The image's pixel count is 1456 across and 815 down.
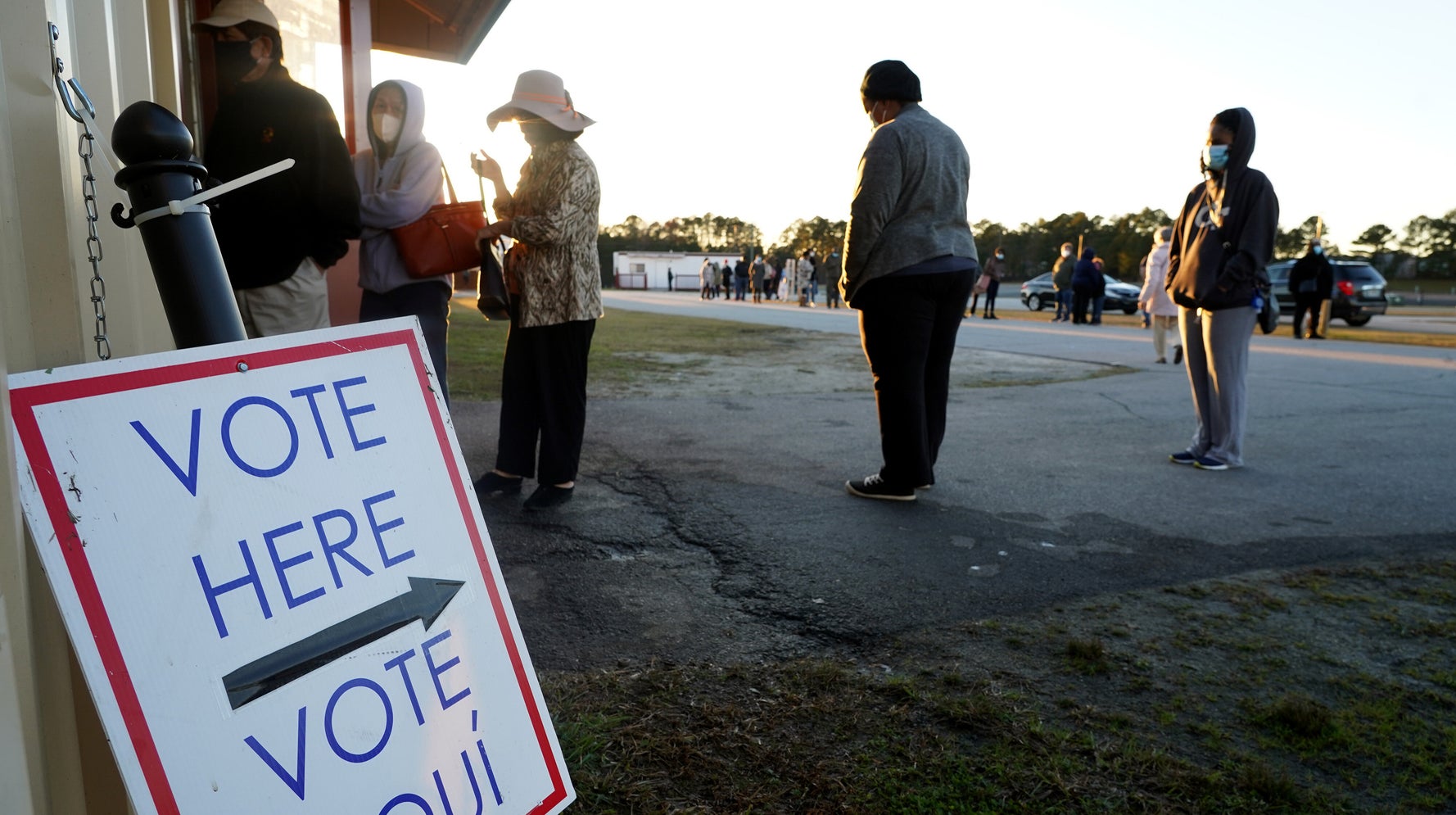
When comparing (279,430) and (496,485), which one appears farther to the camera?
(496,485)

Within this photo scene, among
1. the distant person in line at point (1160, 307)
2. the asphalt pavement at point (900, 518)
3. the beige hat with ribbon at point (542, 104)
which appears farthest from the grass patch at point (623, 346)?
the distant person in line at point (1160, 307)

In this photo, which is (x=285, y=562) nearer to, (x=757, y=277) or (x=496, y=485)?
(x=496, y=485)

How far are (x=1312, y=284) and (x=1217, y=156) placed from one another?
1275cm

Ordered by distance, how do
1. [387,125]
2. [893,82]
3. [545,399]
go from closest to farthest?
1. [387,125]
2. [545,399]
3. [893,82]

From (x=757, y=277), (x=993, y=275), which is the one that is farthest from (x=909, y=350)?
(x=757, y=277)

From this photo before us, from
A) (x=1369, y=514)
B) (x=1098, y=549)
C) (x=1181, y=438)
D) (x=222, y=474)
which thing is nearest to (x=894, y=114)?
(x=1098, y=549)

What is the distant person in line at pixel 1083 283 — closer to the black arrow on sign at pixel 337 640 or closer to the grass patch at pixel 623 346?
the grass patch at pixel 623 346

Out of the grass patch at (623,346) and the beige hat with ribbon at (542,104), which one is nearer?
the beige hat with ribbon at (542,104)

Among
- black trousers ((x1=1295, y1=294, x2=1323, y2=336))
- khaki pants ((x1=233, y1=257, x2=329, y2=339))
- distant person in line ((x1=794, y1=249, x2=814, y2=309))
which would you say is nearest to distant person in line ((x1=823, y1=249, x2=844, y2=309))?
distant person in line ((x1=794, y1=249, x2=814, y2=309))

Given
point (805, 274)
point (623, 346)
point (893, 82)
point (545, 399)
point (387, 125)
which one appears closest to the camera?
point (387, 125)

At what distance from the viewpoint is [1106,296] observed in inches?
1110

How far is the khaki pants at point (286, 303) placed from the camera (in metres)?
3.19

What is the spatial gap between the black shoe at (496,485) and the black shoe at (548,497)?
0.14m

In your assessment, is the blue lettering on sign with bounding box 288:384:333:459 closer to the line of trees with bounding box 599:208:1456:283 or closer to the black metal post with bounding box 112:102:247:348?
the black metal post with bounding box 112:102:247:348
